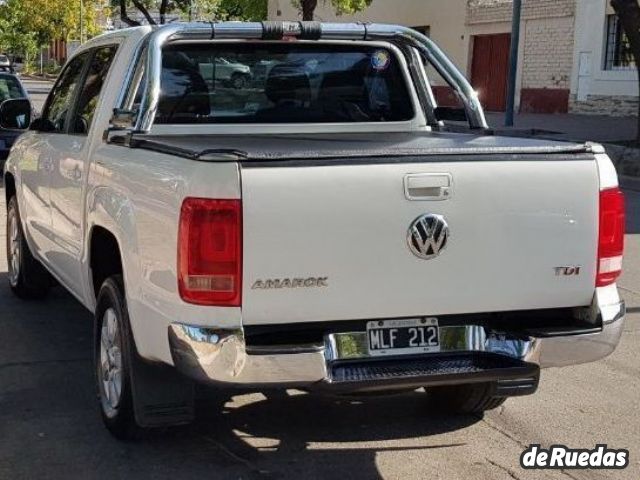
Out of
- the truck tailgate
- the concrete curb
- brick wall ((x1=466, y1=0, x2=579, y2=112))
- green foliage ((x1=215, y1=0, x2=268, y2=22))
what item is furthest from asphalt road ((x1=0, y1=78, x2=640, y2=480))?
green foliage ((x1=215, y1=0, x2=268, y2=22))

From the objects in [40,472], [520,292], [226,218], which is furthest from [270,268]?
[40,472]

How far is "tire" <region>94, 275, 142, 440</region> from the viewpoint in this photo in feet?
14.8

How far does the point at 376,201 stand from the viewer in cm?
389

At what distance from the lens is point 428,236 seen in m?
3.99

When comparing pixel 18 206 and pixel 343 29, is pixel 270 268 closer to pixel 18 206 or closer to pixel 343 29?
pixel 343 29

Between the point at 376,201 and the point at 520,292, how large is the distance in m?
0.79

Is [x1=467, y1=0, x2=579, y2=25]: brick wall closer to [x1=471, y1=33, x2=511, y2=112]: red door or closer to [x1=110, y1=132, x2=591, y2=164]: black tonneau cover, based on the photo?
[x1=471, y1=33, x2=511, y2=112]: red door

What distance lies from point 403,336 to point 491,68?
29895mm

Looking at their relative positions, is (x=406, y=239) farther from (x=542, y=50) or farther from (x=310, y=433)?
(x=542, y=50)

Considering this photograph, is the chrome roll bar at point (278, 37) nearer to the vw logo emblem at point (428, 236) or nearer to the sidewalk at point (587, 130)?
the vw logo emblem at point (428, 236)

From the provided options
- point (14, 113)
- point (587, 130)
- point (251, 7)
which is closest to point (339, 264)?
point (14, 113)

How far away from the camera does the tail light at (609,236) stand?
427cm

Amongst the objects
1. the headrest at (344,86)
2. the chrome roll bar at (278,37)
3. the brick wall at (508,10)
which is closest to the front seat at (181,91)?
the chrome roll bar at (278,37)

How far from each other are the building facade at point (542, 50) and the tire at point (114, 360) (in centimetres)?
2330
